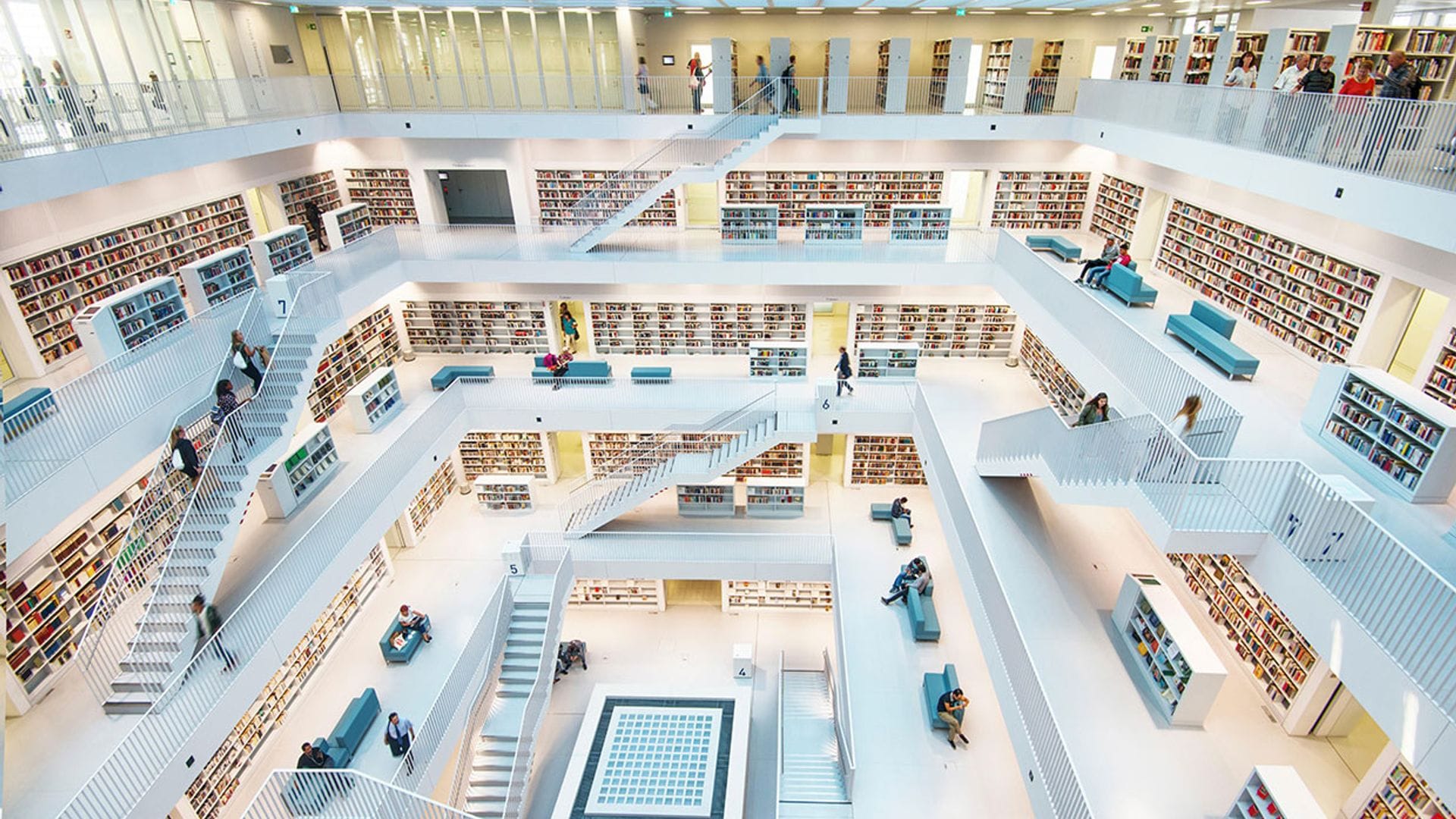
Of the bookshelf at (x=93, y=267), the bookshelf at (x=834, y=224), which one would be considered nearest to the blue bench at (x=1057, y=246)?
the bookshelf at (x=834, y=224)

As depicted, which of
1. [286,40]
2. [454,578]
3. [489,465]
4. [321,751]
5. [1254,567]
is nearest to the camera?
[1254,567]

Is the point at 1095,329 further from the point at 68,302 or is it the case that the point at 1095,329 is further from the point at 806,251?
the point at 68,302

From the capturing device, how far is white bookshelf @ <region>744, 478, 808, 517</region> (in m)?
15.9

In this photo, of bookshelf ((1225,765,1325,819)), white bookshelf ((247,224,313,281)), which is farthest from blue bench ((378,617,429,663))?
bookshelf ((1225,765,1325,819))

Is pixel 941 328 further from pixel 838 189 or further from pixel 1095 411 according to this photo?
pixel 1095 411

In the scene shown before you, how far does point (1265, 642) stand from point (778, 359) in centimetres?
987

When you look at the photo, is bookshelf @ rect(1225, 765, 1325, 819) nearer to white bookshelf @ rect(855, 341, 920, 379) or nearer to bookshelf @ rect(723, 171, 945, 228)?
white bookshelf @ rect(855, 341, 920, 379)

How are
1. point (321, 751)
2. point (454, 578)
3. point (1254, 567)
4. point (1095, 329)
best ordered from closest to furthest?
point (1254, 567), point (321, 751), point (1095, 329), point (454, 578)

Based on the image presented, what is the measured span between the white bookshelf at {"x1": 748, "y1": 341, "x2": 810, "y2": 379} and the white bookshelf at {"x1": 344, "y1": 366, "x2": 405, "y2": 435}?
25.0ft

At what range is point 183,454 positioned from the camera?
941cm

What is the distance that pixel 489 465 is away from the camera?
56.9 ft

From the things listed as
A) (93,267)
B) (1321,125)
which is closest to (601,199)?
(93,267)

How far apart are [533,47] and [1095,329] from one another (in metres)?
13.4

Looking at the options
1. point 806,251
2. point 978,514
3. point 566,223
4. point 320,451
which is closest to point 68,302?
point 320,451
